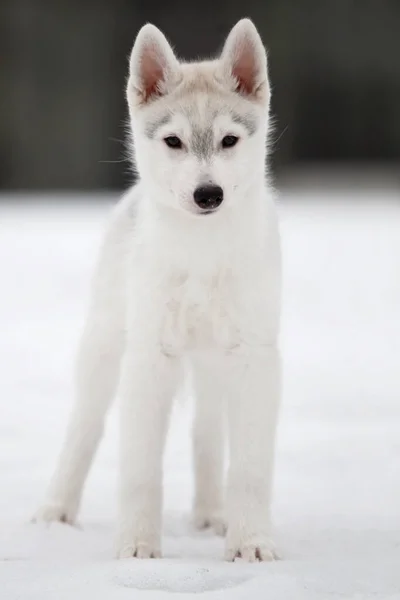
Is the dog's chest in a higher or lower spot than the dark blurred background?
lower

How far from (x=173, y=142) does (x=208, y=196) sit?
31 cm

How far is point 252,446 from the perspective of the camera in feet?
11.4

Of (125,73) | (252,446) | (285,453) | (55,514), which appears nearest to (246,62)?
(252,446)

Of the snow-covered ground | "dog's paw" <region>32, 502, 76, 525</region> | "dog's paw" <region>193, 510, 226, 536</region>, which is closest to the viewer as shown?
the snow-covered ground

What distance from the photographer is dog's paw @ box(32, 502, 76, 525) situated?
3910 millimetres

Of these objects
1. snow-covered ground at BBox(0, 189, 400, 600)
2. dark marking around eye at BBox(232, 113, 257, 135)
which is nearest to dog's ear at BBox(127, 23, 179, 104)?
dark marking around eye at BBox(232, 113, 257, 135)

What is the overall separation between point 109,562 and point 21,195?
586 inches

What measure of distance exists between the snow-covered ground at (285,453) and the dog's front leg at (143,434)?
17cm

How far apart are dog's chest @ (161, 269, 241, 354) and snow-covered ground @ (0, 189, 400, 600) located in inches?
27.7

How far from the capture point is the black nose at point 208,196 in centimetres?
328

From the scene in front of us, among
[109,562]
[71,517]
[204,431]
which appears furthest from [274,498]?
[109,562]

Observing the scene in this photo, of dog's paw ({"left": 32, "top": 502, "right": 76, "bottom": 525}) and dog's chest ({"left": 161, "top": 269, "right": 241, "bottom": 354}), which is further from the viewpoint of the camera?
dog's paw ({"left": 32, "top": 502, "right": 76, "bottom": 525})

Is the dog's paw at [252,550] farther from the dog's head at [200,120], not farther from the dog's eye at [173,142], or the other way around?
the dog's eye at [173,142]

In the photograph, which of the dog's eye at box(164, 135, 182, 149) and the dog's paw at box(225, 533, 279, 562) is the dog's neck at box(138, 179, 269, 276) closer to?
the dog's eye at box(164, 135, 182, 149)
